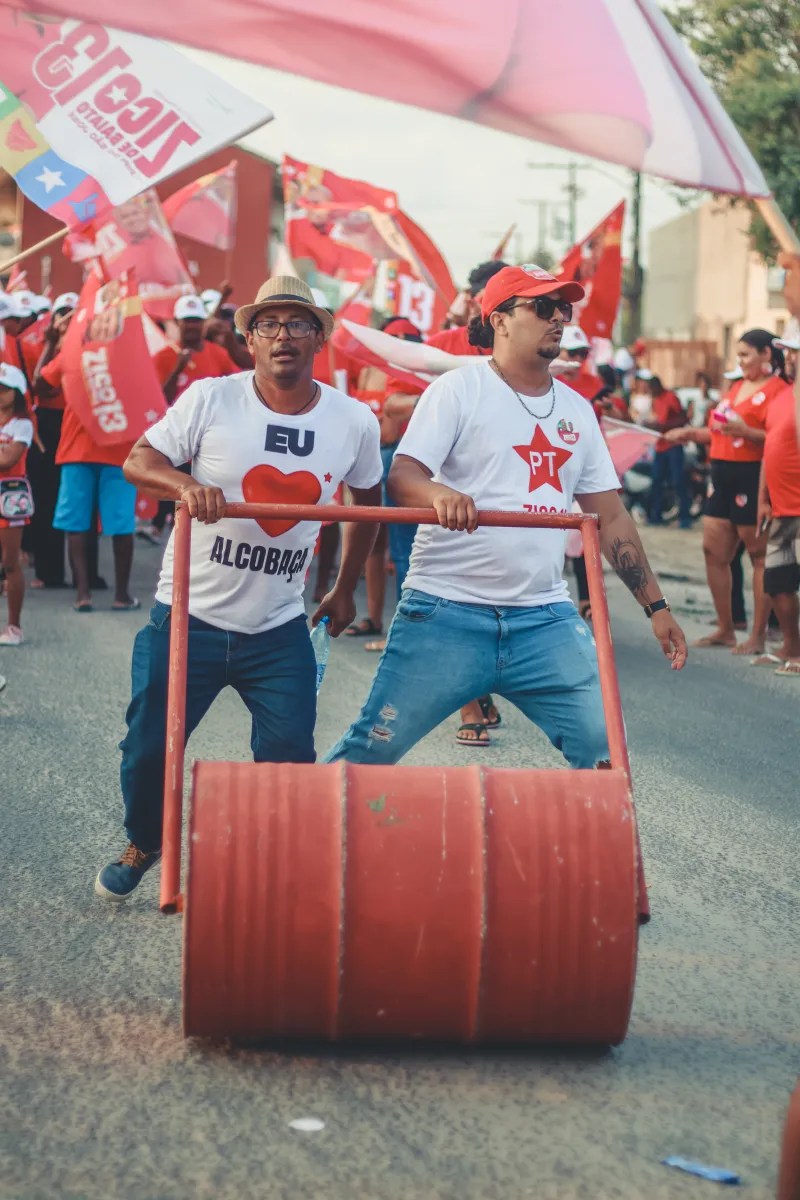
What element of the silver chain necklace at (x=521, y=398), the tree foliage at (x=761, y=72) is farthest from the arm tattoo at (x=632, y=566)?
the tree foliage at (x=761, y=72)

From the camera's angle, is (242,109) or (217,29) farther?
(242,109)

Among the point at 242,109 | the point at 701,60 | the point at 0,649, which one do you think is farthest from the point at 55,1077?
the point at 701,60

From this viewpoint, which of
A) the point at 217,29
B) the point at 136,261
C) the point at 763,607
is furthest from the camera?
the point at 136,261

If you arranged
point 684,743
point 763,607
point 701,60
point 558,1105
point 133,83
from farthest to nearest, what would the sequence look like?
1. point 701,60
2. point 763,607
3. point 684,743
4. point 133,83
5. point 558,1105

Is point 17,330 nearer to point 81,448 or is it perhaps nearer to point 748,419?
point 81,448

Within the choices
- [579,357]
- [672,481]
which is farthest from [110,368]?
[672,481]

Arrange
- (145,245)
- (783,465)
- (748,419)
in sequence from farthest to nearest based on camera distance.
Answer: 1. (145,245)
2. (748,419)
3. (783,465)

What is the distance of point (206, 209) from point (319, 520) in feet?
41.8

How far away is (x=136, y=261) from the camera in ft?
43.3

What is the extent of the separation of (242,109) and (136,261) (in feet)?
23.0

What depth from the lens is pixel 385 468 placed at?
10672mm

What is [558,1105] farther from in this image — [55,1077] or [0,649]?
[0,649]

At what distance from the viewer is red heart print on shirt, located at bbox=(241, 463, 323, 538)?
176 inches

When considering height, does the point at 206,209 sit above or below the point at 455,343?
above
